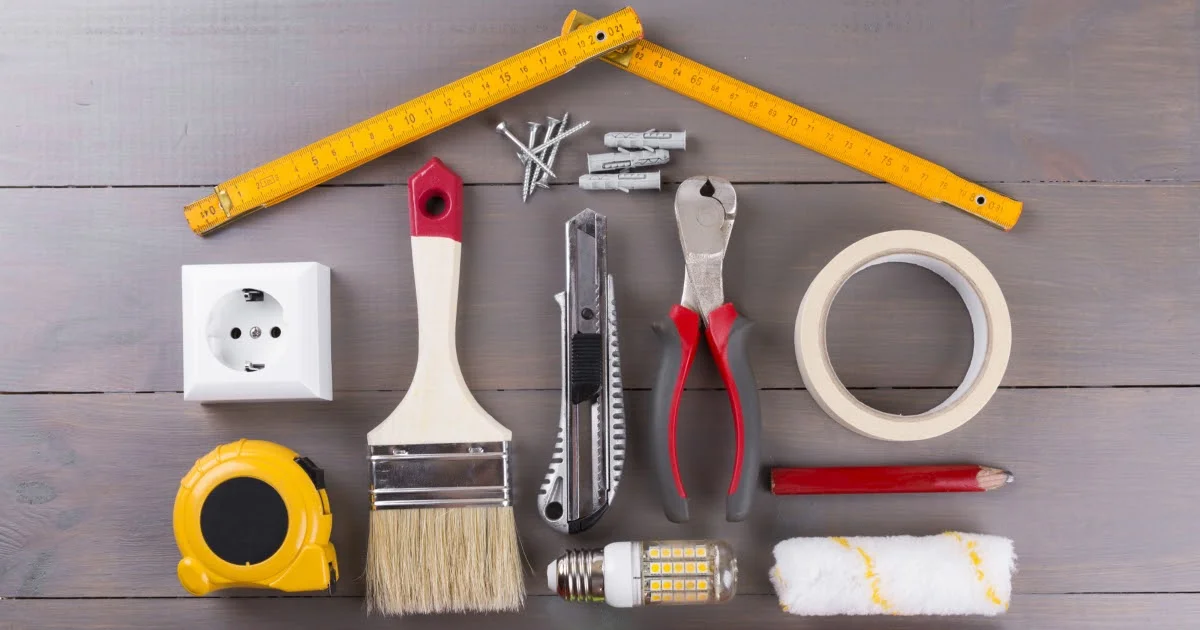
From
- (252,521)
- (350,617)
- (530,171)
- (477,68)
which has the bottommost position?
(350,617)

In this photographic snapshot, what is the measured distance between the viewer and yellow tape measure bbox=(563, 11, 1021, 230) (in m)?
0.86

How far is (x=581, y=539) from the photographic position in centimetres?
86

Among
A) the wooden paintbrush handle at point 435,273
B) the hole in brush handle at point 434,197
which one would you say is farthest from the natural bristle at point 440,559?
the hole in brush handle at point 434,197

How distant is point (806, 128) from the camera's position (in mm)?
867

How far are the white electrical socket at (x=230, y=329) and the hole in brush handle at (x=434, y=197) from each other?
0.12 m

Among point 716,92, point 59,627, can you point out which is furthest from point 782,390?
point 59,627

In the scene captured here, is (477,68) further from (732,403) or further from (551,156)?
(732,403)

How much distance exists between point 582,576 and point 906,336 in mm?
435

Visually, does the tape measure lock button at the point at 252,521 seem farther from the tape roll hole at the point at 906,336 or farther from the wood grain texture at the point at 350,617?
the tape roll hole at the point at 906,336

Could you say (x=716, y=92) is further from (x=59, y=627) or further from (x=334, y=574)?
(x=59, y=627)

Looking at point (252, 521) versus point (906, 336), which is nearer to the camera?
point (252, 521)

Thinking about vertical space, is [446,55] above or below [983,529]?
above

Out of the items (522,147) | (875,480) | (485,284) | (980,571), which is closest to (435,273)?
(485,284)

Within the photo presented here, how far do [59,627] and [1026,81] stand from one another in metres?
1.22
